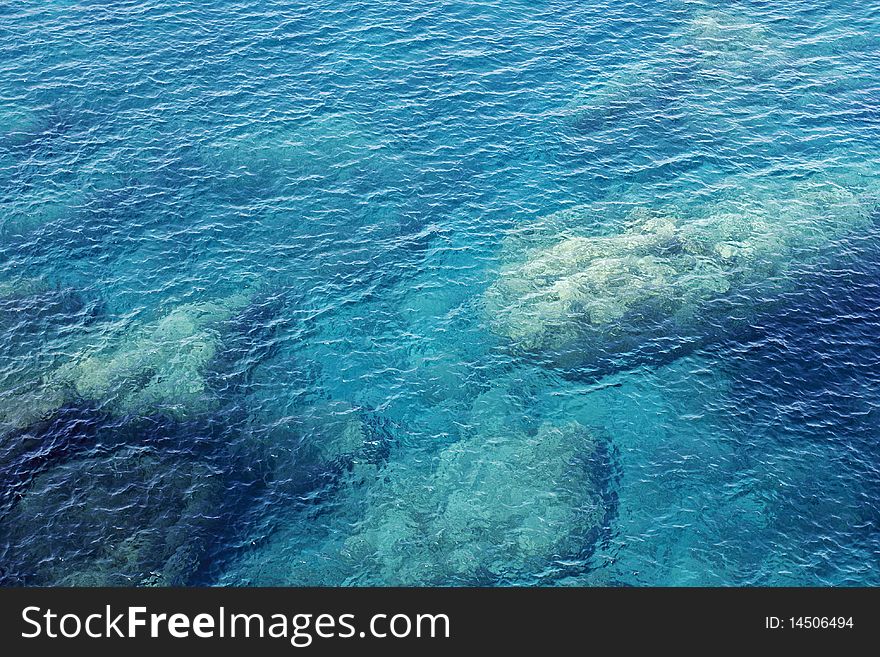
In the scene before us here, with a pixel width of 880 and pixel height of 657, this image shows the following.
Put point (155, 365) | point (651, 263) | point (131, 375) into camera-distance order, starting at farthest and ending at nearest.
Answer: point (651, 263) < point (155, 365) < point (131, 375)

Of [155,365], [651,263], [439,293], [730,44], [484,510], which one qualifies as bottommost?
[484,510]

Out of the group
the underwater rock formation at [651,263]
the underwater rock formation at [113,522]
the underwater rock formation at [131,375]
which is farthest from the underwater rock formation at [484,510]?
the underwater rock formation at [131,375]

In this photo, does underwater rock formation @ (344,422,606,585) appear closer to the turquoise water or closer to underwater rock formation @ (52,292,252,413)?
the turquoise water

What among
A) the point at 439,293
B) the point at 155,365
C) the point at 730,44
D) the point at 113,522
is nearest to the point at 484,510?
the point at 439,293

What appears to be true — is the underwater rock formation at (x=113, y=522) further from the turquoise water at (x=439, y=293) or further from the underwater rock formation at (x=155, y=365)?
the underwater rock formation at (x=155, y=365)

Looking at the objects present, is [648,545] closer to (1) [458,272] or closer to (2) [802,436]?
(2) [802,436]

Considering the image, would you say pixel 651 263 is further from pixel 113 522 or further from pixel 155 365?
pixel 113 522

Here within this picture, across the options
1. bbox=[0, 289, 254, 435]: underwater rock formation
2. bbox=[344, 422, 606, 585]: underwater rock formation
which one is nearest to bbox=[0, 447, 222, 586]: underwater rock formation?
bbox=[0, 289, 254, 435]: underwater rock formation
